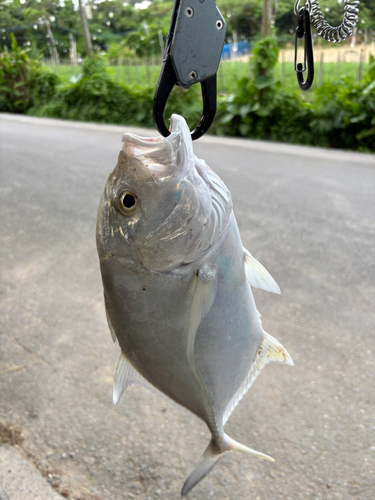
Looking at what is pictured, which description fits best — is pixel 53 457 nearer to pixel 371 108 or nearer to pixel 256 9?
pixel 371 108

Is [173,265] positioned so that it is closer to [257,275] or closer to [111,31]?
[257,275]

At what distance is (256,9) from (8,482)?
9697 mm

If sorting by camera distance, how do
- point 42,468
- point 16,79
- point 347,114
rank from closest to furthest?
Answer: point 42,468 → point 347,114 → point 16,79

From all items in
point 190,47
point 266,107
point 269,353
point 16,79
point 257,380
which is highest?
point 16,79

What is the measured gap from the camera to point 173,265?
93cm

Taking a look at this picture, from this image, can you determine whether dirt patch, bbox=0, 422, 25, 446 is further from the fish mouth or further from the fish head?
the fish mouth

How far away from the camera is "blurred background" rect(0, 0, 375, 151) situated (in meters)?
7.05

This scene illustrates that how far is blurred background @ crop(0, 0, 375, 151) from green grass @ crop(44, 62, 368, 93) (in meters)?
0.04

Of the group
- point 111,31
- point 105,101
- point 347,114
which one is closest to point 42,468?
point 347,114

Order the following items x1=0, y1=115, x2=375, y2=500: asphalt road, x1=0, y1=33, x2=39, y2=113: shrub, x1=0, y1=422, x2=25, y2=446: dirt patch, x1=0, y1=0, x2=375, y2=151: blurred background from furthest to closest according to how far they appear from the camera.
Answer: x1=0, y1=33, x2=39, y2=113: shrub < x1=0, y1=0, x2=375, y2=151: blurred background < x1=0, y1=422, x2=25, y2=446: dirt patch < x1=0, y1=115, x2=375, y2=500: asphalt road

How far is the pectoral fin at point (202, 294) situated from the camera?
0.93m

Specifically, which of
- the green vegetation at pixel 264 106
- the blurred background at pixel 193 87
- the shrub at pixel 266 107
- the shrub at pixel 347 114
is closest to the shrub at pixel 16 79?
the blurred background at pixel 193 87

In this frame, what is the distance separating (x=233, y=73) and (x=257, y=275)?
1011 cm

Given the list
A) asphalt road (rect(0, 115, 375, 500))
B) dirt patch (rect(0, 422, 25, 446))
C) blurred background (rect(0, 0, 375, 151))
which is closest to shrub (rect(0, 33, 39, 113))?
blurred background (rect(0, 0, 375, 151))
